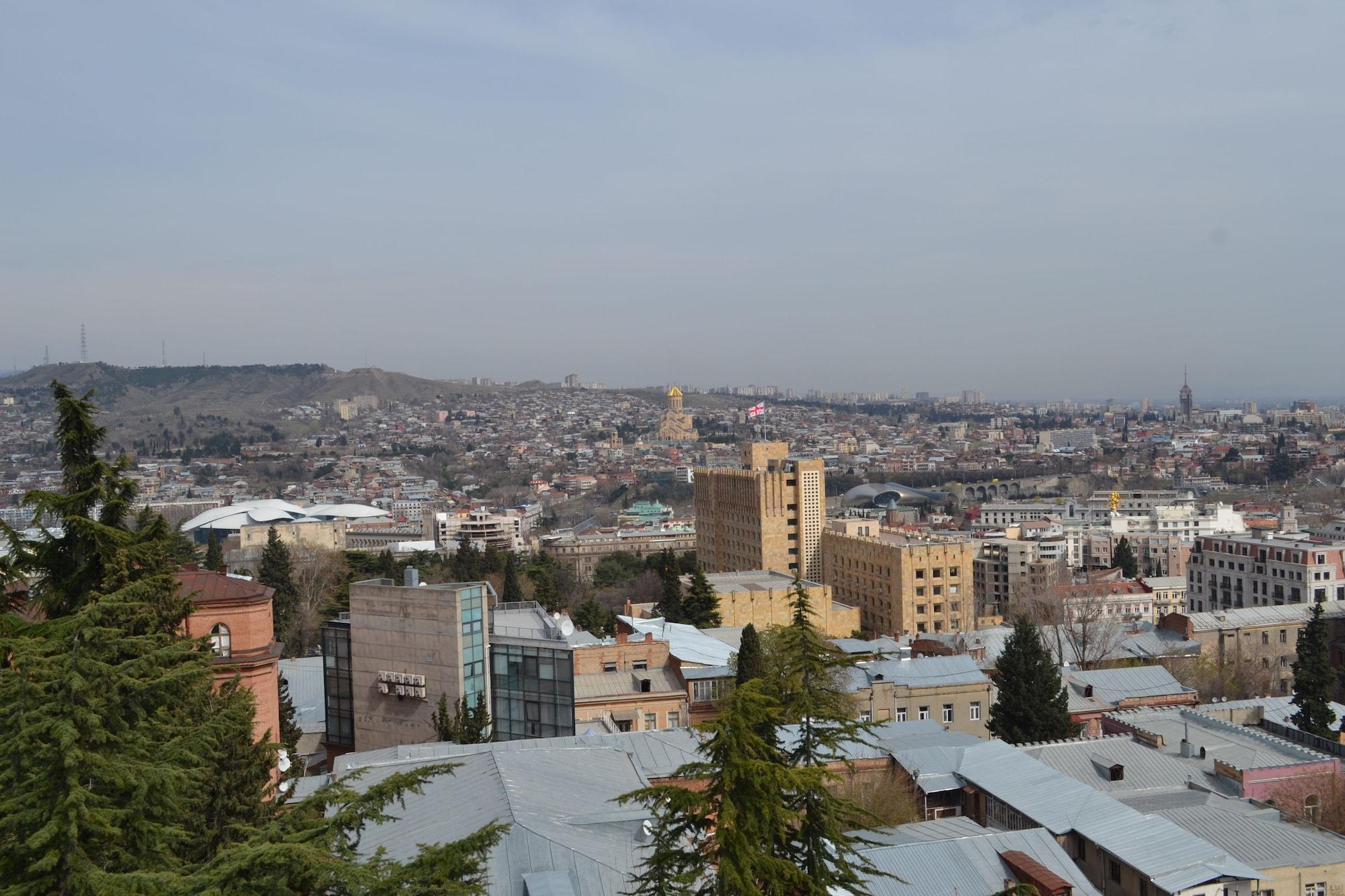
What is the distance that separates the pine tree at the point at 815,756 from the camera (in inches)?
313

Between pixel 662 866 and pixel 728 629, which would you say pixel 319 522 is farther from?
pixel 662 866

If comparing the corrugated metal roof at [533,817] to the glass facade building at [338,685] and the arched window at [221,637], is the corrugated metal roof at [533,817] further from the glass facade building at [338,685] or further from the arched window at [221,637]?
the glass facade building at [338,685]

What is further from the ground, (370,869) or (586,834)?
(370,869)

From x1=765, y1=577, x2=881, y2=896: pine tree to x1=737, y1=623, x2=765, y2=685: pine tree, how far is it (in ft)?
40.3

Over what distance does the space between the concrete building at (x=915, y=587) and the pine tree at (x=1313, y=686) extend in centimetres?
1671

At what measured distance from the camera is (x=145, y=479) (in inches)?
5610

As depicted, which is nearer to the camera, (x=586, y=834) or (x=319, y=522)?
(x=586, y=834)

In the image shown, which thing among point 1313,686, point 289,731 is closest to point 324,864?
point 289,731

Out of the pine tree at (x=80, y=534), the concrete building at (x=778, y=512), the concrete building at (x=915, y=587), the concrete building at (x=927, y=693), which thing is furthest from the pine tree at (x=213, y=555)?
the pine tree at (x=80, y=534)

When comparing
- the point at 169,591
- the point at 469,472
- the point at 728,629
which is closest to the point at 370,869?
the point at 169,591

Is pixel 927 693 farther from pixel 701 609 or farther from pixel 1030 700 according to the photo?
pixel 701 609

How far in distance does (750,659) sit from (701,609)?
45.5 feet

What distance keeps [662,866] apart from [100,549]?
240 inches

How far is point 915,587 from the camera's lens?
4309 centimetres
